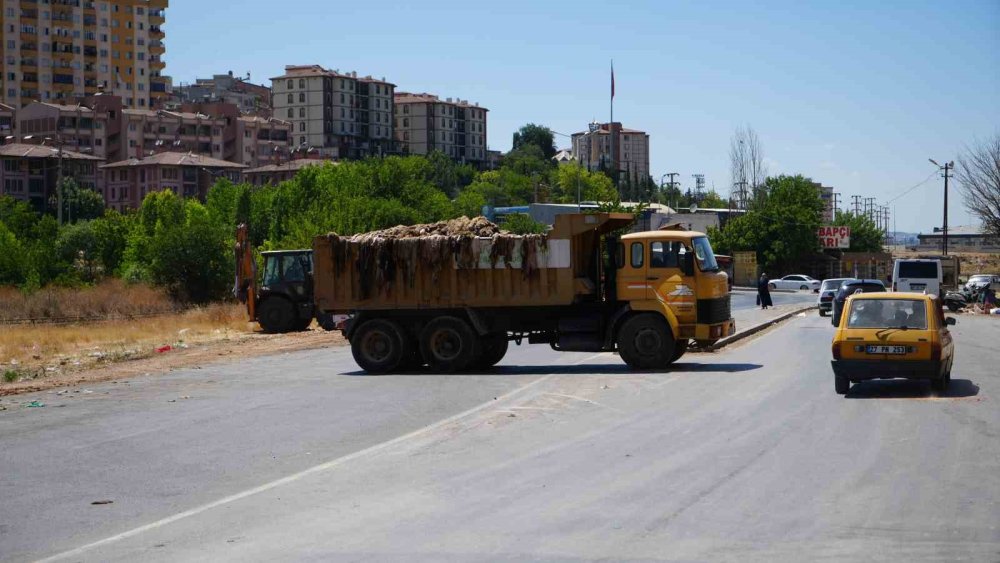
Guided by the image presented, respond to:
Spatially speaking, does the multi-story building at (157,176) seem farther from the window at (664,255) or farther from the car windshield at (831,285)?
the window at (664,255)

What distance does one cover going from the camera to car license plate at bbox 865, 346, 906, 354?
16.4 m

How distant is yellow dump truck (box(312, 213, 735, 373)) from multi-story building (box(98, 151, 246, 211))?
11279 cm

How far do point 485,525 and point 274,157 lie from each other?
15046 cm

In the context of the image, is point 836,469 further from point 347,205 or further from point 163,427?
point 347,205

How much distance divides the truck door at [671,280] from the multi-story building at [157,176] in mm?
115378

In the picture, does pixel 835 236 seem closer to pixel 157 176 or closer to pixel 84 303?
pixel 84 303

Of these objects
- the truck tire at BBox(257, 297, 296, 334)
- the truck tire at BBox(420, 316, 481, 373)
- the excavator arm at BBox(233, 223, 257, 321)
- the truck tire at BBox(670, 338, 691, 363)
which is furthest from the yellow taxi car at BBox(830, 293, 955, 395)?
the excavator arm at BBox(233, 223, 257, 321)

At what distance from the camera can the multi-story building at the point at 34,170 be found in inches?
4948

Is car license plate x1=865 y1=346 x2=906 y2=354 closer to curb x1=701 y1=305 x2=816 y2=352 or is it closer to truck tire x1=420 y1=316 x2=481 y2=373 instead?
truck tire x1=420 y1=316 x2=481 y2=373

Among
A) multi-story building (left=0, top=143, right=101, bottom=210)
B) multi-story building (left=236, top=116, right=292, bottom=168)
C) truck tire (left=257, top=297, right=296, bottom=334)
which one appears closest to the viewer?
Answer: truck tire (left=257, top=297, right=296, bottom=334)

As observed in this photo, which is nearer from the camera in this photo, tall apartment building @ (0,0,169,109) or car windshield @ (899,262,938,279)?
car windshield @ (899,262,938,279)

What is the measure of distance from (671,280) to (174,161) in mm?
118960

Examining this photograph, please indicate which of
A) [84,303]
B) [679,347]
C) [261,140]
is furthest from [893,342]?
[261,140]

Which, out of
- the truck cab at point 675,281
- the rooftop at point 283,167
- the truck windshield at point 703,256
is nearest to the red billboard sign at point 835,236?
the rooftop at point 283,167
